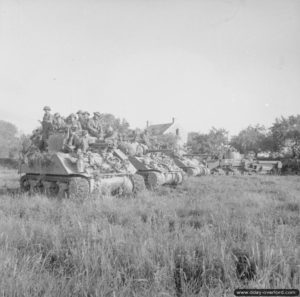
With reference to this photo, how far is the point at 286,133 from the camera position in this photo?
112 feet

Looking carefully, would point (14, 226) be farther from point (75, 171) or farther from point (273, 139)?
point (273, 139)

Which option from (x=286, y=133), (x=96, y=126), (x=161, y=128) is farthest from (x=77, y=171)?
(x=161, y=128)

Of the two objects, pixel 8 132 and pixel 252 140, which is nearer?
pixel 252 140

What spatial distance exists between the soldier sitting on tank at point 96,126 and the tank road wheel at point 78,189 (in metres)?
3.90

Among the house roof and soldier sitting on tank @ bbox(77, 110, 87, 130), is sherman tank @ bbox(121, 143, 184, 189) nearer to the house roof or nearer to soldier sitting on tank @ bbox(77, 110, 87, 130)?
soldier sitting on tank @ bbox(77, 110, 87, 130)

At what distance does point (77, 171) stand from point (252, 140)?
36.7 m

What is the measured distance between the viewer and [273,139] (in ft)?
117

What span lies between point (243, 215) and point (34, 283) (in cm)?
412

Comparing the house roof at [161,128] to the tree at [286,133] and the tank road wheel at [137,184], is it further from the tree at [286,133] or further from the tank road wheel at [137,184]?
the tank road wheel at [137,184]

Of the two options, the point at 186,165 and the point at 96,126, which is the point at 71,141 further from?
the point at 186,165

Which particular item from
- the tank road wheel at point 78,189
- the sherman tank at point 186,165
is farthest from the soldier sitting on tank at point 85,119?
the sherman tank at point 186,165

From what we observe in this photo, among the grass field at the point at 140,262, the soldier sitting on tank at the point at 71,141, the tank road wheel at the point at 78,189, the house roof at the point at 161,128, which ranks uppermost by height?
the house roof at the point at 161,128

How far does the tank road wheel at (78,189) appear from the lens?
24.7 ft

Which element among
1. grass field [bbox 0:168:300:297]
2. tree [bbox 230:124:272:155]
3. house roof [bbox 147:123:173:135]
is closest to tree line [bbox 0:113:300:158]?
tree [bbox 230:124:272:155]
